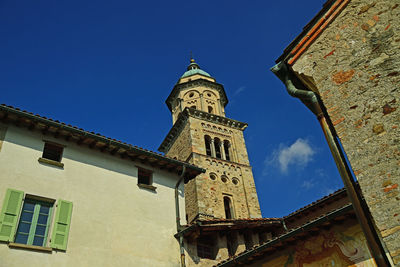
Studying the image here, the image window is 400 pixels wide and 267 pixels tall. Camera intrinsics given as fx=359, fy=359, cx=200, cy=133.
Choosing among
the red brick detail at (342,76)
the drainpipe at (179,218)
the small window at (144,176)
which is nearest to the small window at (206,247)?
the drainpipe at (179,218)

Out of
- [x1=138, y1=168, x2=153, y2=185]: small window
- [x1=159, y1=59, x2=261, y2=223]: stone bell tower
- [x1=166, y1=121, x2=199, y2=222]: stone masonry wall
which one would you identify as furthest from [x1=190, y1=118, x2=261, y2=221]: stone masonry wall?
[x1=138, y1=168, x2=153, y2=185]: small window

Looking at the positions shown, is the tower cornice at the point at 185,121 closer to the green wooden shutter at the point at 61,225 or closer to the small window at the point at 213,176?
the small window at the point at 213,176

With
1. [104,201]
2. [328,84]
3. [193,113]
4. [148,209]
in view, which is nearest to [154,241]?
[148,209]

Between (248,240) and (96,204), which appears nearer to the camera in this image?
(96,204)

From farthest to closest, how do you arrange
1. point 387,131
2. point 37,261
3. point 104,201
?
point 104,201 → point 37,261 → point 387,131

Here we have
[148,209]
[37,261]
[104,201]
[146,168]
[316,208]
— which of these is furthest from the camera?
[316,208]

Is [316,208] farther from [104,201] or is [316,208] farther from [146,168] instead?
[104,201]

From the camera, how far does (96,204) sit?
11117 millimetres

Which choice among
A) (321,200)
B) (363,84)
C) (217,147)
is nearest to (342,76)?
(363,84)

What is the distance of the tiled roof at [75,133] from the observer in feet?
35.5

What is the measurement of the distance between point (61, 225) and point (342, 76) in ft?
27.5

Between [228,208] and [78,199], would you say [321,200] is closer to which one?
[228,208]

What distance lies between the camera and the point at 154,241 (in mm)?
11477

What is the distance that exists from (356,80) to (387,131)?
907 millimetres
